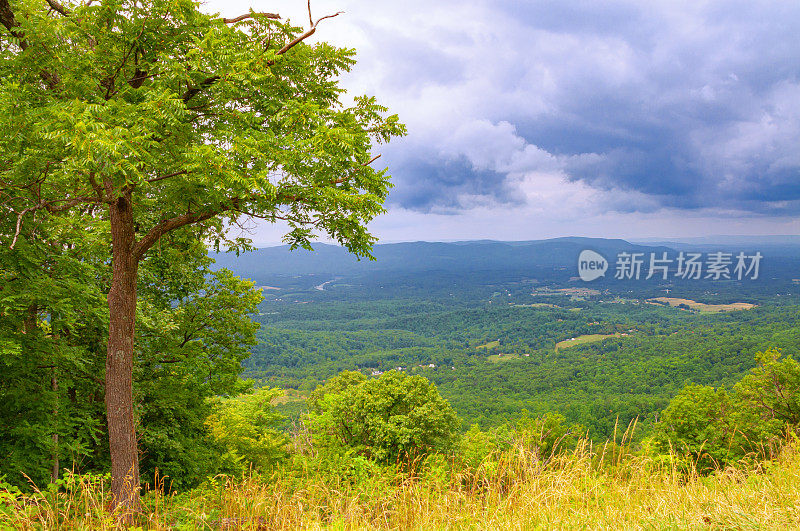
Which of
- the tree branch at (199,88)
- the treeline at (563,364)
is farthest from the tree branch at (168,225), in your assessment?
the treeline at (563,364)

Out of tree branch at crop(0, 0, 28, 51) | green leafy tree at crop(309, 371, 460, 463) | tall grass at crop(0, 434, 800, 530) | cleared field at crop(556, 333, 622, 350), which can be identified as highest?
tree branch at crop(0, 0, 28, 51)

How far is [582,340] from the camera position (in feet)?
592

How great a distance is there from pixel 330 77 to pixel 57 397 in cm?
753

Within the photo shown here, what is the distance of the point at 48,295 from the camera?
6.20 meters

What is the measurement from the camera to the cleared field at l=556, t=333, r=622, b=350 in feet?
571

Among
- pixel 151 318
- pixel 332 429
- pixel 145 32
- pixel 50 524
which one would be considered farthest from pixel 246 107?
pixel 332 429

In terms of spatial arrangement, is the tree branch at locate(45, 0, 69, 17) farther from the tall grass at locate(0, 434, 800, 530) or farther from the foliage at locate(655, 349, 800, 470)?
the foliage at locate(655, 349, 800, 470)

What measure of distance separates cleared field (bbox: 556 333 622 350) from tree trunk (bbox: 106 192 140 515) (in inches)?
7231

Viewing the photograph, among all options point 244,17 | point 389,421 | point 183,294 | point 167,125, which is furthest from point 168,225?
point 389,421

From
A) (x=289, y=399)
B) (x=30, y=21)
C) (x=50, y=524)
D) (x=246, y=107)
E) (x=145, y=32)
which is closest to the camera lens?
(x=50, y=524)

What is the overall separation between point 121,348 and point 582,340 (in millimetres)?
198287

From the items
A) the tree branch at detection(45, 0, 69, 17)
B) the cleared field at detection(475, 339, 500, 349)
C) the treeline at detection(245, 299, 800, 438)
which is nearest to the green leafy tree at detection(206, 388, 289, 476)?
the tree branch at detection(45, 0, 69, 17)

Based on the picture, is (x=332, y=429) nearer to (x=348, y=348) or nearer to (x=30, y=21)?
(x=30, y=21)

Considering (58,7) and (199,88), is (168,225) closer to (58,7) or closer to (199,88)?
(199,88)
